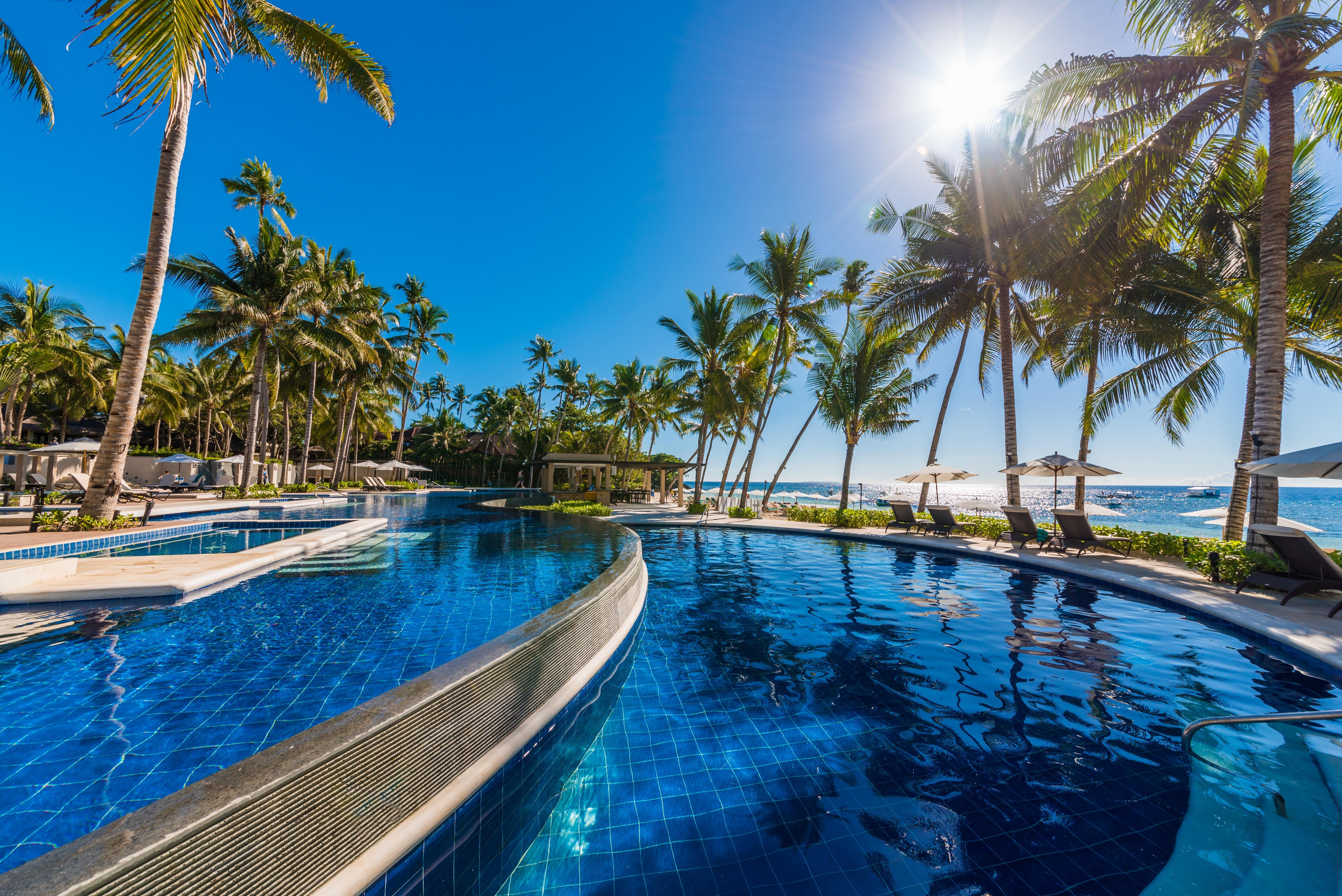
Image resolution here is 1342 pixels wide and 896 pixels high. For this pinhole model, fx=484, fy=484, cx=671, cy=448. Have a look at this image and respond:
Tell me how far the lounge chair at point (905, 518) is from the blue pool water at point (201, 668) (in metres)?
10.4

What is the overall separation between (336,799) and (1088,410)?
16588 millimetres

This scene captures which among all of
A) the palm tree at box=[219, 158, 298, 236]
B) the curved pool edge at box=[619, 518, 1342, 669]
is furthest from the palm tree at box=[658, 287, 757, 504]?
the palm tree at box=[219, 158, 298, 236]

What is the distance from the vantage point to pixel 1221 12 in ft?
25.3

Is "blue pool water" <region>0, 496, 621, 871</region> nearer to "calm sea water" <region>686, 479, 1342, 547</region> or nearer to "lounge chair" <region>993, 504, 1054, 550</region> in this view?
"lounge chair" <region>993, 504, 1054, 550</region>

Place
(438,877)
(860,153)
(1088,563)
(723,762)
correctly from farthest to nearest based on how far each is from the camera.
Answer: (860,153), (1088,563), (723,762), (438,877)

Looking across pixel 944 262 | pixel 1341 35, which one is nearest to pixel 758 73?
pixel 944 262

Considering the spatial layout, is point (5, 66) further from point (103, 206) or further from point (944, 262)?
point (944, 262)

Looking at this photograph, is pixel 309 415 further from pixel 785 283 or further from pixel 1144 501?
pixel 1144 501

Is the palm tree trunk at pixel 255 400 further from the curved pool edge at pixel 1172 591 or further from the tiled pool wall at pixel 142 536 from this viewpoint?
the curved pool edge at pixel 1172 591

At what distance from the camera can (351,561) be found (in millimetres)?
9109

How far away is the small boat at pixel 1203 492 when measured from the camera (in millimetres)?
71312

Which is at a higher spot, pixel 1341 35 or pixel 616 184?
pixel 616 184

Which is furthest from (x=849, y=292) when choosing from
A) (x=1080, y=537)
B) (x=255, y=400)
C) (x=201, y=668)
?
(x=255, y=400)

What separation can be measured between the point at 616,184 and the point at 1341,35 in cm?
1774
